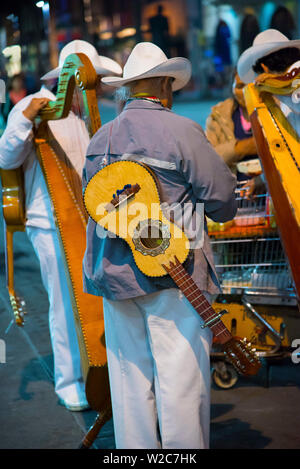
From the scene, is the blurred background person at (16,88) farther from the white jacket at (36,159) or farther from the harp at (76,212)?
the harp at (76,212)

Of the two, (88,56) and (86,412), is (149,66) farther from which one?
(86,412)

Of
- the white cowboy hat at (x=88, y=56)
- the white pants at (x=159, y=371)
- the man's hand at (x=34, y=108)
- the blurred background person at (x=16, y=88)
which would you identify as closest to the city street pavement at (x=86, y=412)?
the white pants at (x=159, y=371)

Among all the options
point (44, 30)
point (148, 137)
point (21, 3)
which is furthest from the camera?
point (44, 30)

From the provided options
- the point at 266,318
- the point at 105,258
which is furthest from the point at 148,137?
the point at 266,318

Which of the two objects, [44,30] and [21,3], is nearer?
[21,3]

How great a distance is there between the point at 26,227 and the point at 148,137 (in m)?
1.44

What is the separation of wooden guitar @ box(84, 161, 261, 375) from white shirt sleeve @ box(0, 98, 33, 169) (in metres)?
1.00

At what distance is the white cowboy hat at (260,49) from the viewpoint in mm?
3385

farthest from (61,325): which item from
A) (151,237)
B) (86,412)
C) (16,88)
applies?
(16,88)

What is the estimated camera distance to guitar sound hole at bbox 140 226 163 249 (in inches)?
96.5

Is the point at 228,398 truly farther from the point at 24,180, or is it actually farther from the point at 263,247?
the point at 24,180

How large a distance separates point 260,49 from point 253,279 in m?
1.24

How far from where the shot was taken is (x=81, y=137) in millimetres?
Result: 3625

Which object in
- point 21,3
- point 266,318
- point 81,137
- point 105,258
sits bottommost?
point 266,318
